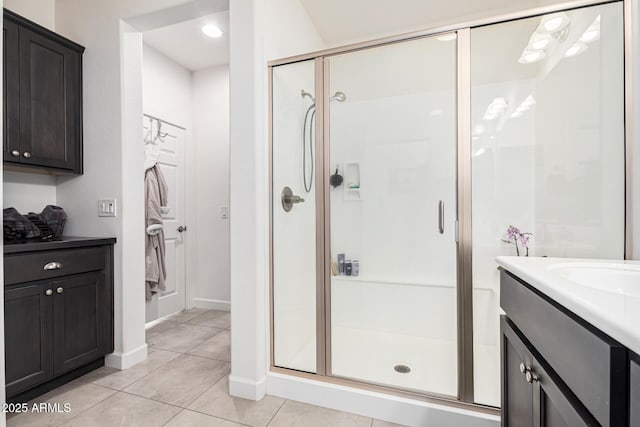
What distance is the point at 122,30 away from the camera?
209 centimetres

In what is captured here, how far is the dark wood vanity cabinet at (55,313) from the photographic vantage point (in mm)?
1571

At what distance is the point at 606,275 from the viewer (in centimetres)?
95

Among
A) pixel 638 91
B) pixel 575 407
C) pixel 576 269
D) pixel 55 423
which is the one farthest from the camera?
pixel 55 423

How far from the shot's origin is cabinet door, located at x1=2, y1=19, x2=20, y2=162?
1764 mm

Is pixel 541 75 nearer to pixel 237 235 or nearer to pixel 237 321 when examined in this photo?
pixel 237 235

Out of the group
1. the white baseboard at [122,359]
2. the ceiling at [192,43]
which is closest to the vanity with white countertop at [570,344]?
the white baseboard at [122,359]

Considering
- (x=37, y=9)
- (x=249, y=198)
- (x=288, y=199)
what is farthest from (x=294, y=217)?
(x=37, y=9)

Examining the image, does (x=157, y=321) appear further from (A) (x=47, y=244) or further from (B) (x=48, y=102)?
(B) (x=48, y=102)

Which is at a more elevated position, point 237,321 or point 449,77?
point 449,77

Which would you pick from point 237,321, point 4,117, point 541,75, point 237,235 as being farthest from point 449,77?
point 4,117

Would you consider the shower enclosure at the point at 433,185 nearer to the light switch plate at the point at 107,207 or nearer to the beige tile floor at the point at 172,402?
the beige tile floor at the point at 172,402

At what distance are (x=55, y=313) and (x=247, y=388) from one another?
118 cm

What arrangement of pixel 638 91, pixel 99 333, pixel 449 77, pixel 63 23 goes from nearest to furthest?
pixel 638 91, pixel 449 77, pixel 99 333, pixel 63 23

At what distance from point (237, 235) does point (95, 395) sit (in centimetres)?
121
